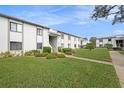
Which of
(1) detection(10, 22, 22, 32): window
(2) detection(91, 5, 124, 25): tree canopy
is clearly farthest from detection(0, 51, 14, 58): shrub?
(2) detection(91, 5, 124, 25): tree canopy

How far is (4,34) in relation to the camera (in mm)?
21719

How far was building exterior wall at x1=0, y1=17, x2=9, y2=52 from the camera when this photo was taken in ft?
69.6

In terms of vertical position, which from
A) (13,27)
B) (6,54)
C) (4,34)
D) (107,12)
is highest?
(107,12)

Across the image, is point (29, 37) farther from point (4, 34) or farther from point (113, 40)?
point (113, 40)

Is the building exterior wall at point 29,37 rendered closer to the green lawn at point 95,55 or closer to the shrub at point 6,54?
the shrub at point 6,54

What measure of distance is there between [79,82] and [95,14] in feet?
47.1

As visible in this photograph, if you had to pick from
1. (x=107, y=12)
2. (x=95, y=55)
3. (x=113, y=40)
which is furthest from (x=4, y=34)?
(x=113, y=40)

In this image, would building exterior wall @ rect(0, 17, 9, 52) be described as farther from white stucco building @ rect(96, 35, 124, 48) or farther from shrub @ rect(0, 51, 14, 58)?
white stucco building @ rect(96, 35, 124, 48)

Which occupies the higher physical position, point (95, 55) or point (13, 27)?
point (13, 27)

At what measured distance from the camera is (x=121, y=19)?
77.0ft

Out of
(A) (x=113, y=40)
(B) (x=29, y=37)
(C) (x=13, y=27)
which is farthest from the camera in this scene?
(A) (x=113, y=40)
